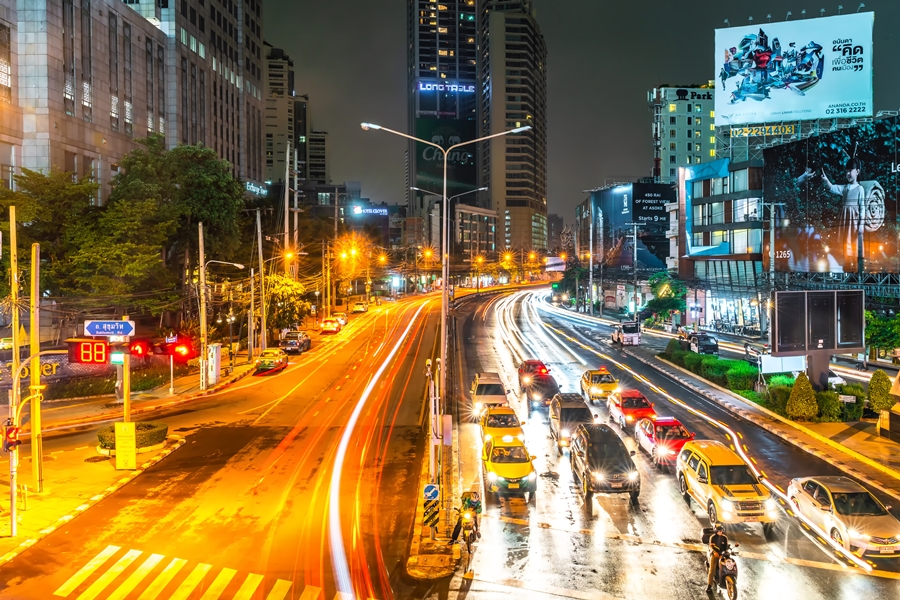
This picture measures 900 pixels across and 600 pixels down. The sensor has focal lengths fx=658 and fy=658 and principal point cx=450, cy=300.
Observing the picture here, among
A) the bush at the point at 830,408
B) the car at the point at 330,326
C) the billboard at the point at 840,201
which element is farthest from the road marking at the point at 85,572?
the car at the point at 330,326

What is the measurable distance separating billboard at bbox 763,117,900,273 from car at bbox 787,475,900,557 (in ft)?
110

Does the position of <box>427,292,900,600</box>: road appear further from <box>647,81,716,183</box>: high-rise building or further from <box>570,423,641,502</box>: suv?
<box>647,81,716,183</box>: high-rise building

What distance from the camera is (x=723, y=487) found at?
17.1m

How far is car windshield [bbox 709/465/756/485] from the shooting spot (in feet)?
56.7

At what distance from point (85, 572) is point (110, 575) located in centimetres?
67

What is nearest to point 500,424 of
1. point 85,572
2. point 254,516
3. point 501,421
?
point 501,421

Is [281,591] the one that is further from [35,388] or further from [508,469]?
[35,388]

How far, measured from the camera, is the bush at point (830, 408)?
27734 millimetres

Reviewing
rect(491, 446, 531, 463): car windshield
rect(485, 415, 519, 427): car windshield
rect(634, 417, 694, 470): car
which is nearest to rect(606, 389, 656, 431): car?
rect(634, 417, 694, 470): car

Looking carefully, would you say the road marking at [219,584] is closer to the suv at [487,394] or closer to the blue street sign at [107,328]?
the blue street sign at [107,328]

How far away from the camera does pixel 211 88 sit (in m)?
91.9

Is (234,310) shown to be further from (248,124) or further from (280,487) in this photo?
(248,124)

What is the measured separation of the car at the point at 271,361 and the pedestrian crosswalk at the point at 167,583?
29.6 m

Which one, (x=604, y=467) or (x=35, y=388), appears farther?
(x=604, y=467)
